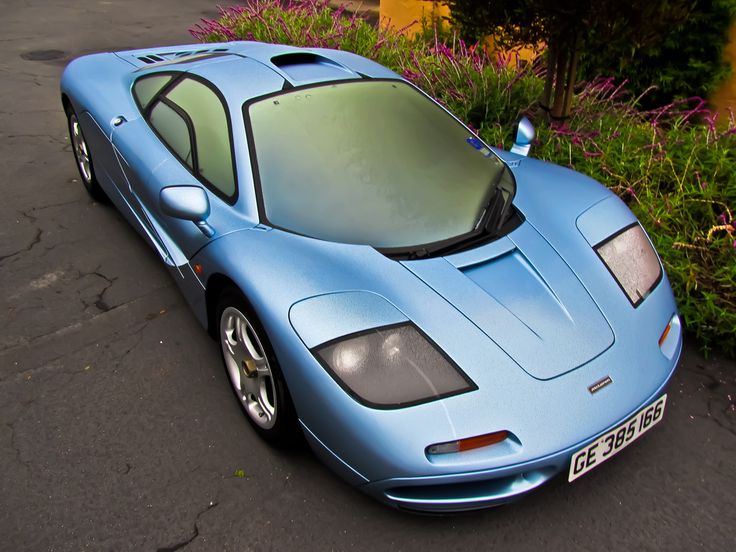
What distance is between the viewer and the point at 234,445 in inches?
95.8

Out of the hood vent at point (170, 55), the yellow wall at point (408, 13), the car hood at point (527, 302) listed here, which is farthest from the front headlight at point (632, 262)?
the yellow wall at point (408, 13)

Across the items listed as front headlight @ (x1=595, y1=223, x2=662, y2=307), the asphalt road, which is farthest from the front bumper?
front headlight @ (x1=595, y1=223, x2=662, y2=307)

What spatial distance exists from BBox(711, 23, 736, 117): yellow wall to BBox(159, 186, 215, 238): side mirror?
4.53 m

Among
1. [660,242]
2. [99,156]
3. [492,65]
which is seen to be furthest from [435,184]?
[492,65]

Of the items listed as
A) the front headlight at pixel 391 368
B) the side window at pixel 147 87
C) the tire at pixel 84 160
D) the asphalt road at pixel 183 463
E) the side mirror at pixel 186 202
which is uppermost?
the side window at pixel 147 87

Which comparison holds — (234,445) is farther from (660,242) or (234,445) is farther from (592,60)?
(592,60)

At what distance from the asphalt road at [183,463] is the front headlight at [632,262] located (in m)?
0.58

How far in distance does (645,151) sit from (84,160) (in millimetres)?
3551

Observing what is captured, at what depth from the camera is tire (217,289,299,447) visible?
2162 mm

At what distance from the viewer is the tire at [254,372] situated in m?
2.16

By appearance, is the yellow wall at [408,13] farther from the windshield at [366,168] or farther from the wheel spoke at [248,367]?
the wheel spoke at [248,367]

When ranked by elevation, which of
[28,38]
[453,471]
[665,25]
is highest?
[665,25]

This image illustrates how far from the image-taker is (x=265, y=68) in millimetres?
2920

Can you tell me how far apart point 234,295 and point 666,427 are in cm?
178
